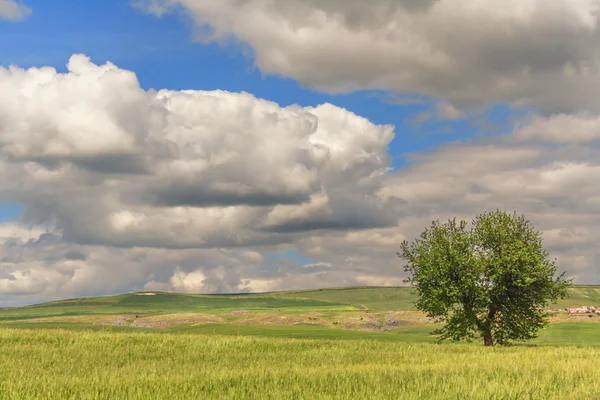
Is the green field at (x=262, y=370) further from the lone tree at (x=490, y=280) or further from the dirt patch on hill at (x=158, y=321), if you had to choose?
the dirt patch on hill at (x=158, y=321)

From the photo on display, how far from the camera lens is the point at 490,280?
42562 mm

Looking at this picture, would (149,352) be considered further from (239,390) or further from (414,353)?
(239,390)

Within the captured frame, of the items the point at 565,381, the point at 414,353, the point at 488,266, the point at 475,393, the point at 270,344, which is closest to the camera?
the point at 475,393

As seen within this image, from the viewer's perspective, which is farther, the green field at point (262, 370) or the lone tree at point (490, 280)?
the lone tree at point (490, 280)

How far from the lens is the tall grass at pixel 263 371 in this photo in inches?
534

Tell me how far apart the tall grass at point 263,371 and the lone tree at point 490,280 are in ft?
43.6

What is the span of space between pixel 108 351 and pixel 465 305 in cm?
2753

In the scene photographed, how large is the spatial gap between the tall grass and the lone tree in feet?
43.6

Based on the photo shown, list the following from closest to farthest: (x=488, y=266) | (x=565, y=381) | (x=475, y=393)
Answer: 1. (x=475, y=393)
2. (x=565, y=381)
3. (x=488, y=266)

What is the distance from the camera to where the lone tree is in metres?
42.2

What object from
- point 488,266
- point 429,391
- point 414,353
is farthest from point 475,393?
point 488,266

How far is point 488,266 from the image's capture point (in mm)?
42844

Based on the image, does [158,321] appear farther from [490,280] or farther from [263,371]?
[263,371]

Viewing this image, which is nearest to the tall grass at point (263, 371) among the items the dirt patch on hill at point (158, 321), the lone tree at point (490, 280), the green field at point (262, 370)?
the green field at point (262, 370)
